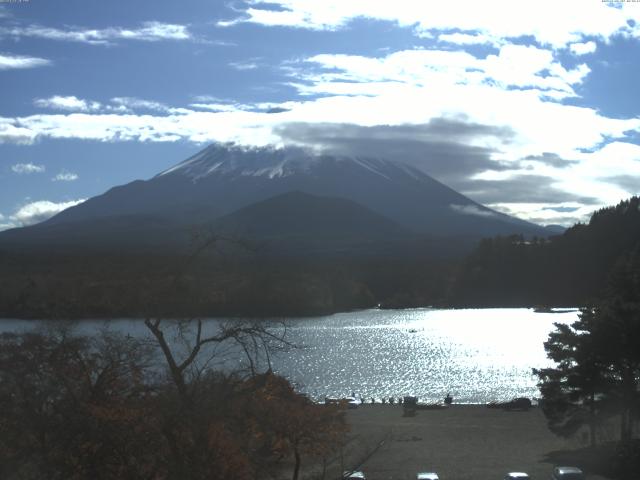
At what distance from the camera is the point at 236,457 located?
6.36m

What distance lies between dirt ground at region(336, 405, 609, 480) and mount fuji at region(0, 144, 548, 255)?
69.7 metres

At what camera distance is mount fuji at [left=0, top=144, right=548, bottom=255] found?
12100 centimetres

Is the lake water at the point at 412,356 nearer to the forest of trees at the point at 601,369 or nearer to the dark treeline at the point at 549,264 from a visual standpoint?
the forest of trees at the point at 601,369

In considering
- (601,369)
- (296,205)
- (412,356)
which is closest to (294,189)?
(296,205)

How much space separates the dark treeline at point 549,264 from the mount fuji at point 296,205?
2521 cm

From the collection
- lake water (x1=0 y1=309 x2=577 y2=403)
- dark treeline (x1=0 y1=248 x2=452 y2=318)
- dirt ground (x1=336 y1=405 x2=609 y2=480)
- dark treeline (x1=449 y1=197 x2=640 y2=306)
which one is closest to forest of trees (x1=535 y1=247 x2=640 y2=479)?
dirt ground (x1=336 y1=405 x2=609 y2=480)

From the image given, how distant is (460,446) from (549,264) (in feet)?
263

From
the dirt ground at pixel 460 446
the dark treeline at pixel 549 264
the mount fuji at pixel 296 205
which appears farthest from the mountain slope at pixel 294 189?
the dirt ground at pixel 460 446

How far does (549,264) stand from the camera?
3757 inches

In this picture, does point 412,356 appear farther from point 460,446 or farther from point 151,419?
point 151,419

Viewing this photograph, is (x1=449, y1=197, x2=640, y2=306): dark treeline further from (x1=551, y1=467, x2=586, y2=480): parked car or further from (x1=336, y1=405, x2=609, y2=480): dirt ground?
(x1=551, y1=467, x2=586, y2=480): parked car

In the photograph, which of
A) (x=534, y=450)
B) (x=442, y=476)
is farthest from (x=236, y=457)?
(x=534, y=450)

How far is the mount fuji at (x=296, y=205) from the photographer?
4764 inches

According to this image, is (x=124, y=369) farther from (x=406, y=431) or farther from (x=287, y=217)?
(x=287, y=217)
